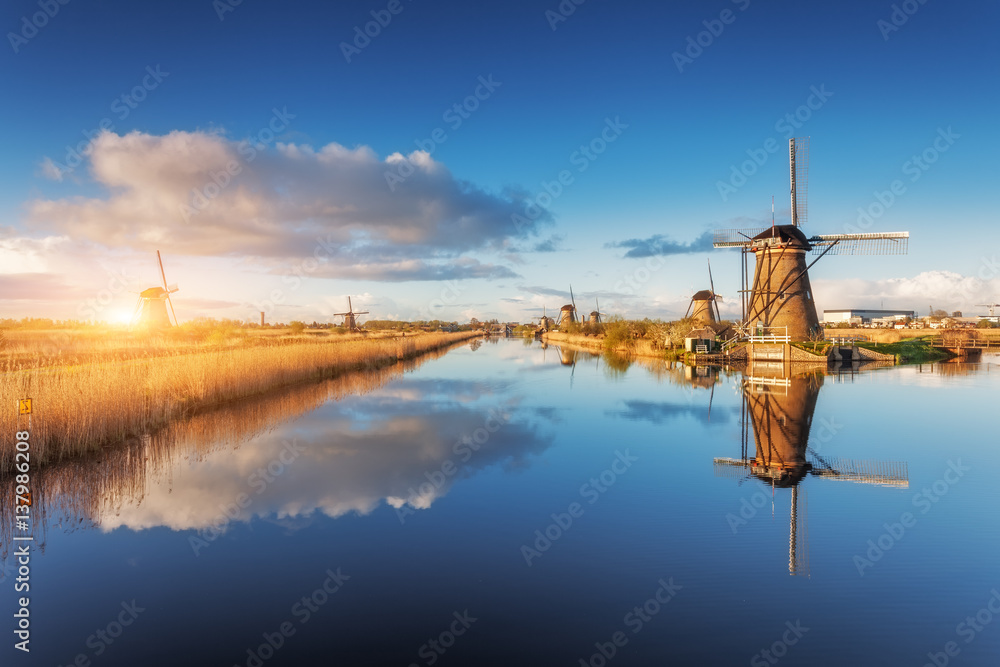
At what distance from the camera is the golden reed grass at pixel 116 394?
7.54 m

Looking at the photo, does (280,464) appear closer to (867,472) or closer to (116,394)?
(116,394)

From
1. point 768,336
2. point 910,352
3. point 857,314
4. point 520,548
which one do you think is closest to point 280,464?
point 520,548

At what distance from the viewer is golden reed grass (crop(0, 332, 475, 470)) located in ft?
24.7

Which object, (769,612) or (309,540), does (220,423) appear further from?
(769,612)

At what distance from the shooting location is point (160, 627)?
3881 millimetres

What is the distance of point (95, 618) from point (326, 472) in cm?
403

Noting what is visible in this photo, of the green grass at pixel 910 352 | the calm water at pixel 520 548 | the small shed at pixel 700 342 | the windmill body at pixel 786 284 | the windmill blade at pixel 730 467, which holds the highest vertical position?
the windmill body at pixel 786 284

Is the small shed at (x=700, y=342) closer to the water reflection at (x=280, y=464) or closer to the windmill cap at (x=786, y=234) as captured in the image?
the windmill cap at (x=786, y=234)

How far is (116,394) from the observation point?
9.44 m

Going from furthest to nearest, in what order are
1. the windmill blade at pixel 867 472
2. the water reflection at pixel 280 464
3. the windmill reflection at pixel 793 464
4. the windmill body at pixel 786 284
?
the windmill body at pixel 786 284 < the windmill blade at pixel 867 472 < the water reflection at pixel 280 464 < the windmill reflection at pixel 793 464

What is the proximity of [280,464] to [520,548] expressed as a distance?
4.73m

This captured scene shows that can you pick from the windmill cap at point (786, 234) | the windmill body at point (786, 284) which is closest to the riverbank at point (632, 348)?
the windmill body at point (786, 284)

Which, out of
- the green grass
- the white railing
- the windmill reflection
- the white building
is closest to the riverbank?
the white railing

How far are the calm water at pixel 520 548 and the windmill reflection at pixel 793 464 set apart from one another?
0.05 meters
